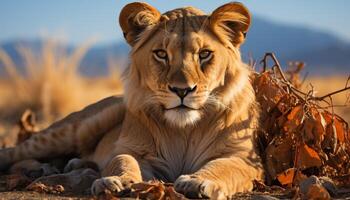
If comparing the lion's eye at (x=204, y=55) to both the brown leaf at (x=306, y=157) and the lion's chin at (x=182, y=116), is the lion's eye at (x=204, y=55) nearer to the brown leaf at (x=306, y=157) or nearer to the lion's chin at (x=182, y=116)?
the lion's chin at (x=182, y=116)

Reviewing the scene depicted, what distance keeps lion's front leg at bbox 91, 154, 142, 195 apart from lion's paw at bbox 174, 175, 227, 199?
296 millimetres

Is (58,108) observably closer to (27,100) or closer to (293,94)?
(27,100)

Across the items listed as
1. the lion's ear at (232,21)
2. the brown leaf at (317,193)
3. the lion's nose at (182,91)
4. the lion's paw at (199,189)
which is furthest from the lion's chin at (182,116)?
the brown leaf at (317,193)

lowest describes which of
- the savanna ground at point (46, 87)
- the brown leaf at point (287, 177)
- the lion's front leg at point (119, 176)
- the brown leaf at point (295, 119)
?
the savanna ground at point (46, 87)

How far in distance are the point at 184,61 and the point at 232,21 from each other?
57 cm

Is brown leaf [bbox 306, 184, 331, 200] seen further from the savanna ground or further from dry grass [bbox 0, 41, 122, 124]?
dry grass [bbox 0, 41, 122, 124]

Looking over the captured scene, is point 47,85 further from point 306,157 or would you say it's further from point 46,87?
point 306,157

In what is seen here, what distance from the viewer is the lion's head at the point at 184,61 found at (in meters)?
4.35

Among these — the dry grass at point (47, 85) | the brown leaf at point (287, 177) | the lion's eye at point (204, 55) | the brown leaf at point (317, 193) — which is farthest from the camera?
the dry grass at point (47, 85)

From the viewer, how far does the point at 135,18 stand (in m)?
4.79

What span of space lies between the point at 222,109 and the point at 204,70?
0.34m

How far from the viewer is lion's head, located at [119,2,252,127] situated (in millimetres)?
4348

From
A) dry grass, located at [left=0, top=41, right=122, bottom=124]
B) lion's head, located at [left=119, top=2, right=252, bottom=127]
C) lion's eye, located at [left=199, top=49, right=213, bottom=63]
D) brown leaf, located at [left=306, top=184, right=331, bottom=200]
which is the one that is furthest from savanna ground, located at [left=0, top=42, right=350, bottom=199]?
brown leaf, located at [left=306, top=184, right=331, bottom=200]

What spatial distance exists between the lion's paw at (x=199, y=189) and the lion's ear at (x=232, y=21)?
3.65 ft
